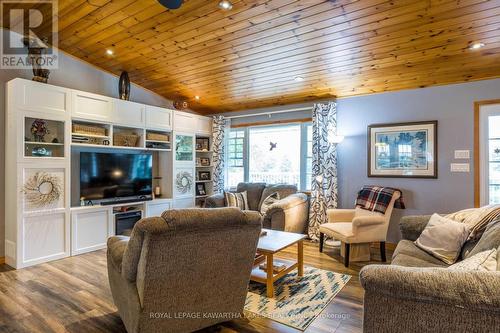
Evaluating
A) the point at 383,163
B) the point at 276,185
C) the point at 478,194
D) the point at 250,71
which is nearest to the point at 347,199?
the point at 383,163

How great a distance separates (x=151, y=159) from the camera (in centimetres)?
496

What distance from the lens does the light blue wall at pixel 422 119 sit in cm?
374

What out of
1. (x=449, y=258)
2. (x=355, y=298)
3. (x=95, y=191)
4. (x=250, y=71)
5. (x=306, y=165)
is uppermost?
(x=250, y=71)

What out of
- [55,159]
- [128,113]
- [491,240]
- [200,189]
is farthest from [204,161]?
[491,240]

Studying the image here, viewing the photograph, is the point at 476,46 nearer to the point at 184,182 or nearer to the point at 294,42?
the point at 294,42

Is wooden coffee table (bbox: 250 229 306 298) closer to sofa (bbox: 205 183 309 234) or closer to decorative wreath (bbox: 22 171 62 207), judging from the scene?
sofa (bbox: 205 183 309 234)

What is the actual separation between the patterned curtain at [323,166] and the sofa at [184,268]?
2757 millimetres

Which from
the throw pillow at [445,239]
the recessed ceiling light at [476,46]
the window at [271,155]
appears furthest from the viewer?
the window at [271,155]

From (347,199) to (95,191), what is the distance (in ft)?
12.6

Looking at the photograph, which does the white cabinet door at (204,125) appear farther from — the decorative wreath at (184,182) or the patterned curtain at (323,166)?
the patterned curtain at (323,166)

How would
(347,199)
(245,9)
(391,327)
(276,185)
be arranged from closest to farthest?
(391,327) → (245,9) → (347,199) → (276,185)

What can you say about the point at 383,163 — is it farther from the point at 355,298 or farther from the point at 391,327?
the point at 391,327

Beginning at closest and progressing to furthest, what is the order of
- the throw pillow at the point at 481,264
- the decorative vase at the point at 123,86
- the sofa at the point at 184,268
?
the throw pillow at the point at 481,264
the sofa at the point at 184,268
the decorative vase at the point at 123,86

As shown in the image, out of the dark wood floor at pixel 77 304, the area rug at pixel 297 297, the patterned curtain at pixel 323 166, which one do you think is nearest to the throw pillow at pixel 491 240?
the dark wood floor at pixel 77 304
